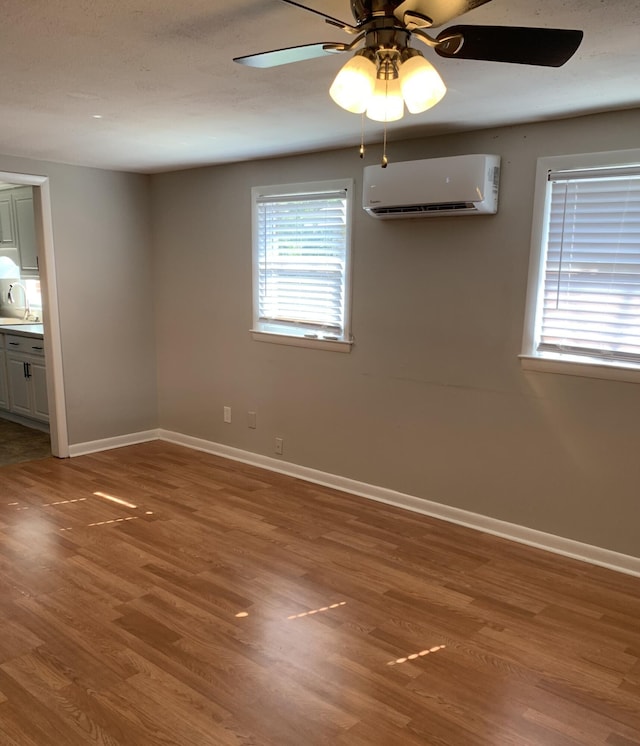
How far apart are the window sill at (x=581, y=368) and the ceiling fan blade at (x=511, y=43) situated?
6.21 ft

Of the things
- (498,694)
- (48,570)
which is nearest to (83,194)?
(48,570)

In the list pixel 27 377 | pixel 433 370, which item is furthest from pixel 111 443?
pixel 433 370

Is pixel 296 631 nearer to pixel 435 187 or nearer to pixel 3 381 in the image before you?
pixel 435 187

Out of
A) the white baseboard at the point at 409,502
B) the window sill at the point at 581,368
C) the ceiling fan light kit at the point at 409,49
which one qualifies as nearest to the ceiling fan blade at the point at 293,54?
the ceiling fan light kit at the point at 409,49

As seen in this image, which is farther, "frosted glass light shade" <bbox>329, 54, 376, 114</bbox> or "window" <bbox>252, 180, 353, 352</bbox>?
"window" <bbox>252, 180, 353, 352</bbox>

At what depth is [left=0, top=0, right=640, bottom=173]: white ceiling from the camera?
183cm

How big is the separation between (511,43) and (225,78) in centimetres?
131

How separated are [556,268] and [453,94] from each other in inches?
44.2

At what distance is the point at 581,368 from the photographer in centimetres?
316

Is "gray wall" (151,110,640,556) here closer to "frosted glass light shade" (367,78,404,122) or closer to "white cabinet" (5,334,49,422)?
"white cabinet" (5,334,49,422)

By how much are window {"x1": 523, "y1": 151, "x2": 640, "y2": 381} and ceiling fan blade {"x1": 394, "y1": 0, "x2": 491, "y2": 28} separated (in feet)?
6.20

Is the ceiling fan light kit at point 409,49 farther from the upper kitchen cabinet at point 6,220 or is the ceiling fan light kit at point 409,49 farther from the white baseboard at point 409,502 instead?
the upper kitchen cabinet at point 6,220

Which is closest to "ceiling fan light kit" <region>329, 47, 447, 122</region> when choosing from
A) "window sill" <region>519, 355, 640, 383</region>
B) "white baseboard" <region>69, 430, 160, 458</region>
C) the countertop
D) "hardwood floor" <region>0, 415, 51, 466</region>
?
"window sill" <region>519, 355, 640, 383</region>

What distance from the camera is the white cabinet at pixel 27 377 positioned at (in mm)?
5406
